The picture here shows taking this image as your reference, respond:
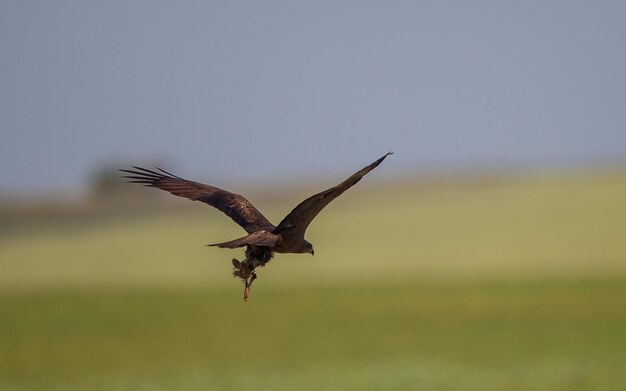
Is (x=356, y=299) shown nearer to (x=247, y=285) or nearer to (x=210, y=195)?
(x=210, y=195)

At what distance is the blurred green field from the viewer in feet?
72.0

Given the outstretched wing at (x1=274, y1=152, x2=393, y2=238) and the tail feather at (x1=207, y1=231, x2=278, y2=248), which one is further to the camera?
the tail feather at (x1=207, y1=231, x2=278, y2=248)

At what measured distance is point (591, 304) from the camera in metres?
32.5

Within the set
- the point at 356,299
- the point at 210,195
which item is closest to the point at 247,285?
the point at 210,195

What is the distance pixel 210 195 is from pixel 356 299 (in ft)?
88.9

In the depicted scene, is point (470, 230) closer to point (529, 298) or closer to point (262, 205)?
point (262, 205)

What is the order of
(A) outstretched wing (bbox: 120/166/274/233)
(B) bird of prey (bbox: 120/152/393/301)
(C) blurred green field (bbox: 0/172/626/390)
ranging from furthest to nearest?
(C) blurred green field (bbox: 0/172/626/390), (A) outstretched wing (bbox: 120/166/274/233), (B) bird of prey (bbox: 120/152/393/301)

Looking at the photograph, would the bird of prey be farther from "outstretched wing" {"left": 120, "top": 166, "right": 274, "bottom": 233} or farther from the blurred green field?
the blurred green field

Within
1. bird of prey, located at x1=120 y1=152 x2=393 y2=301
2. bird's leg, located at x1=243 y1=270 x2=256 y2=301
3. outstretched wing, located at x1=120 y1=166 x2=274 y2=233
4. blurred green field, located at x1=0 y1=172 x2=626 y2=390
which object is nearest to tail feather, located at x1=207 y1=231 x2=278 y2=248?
bird of prey, located at x1=120 y1=152 x2=393 y2=301

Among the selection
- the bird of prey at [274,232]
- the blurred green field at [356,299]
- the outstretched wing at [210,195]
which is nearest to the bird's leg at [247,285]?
the bird of prey at [274,232]

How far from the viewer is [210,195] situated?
27.3ft

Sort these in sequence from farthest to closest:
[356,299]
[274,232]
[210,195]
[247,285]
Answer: [356,299] < [210,195] < [274,232] < [247,285]

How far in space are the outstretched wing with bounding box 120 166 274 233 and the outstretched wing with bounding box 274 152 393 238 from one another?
0.33m

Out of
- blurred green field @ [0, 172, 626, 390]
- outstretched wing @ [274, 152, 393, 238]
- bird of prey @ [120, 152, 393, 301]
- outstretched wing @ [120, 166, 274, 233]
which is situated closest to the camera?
outstretched wing @ [274, 152, 393, 238]
